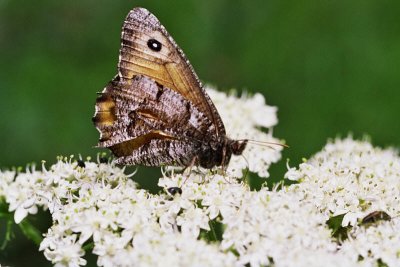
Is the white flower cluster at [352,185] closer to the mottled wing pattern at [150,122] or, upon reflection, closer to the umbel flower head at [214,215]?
the umbel flower head at [214,215]

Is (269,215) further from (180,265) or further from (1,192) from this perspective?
(1,192)

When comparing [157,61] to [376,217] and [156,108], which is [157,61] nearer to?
[156,108]

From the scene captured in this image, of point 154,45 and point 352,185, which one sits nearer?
point 352,185

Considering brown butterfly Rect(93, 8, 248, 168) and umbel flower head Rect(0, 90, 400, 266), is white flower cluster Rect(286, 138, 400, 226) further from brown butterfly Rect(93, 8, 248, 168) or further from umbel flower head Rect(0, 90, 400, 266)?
brown butterfly Rect(93, 8, 248, 168)

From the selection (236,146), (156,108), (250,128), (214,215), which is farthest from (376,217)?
(250,128)

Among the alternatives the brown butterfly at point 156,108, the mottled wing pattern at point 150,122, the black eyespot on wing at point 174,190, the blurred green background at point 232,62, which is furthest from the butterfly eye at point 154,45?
the blurred green background at point 232,62
